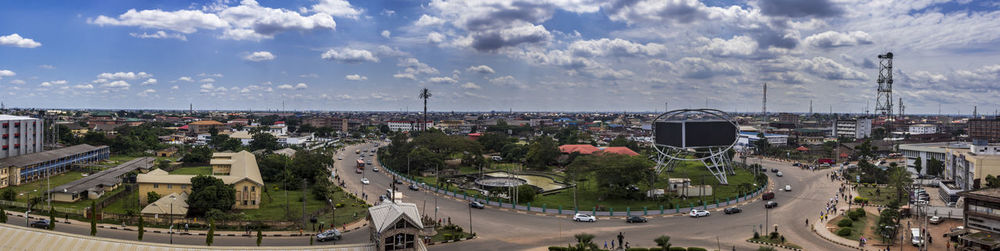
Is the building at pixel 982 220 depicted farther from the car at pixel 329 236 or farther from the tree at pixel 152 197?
the tree at pixel 152 197

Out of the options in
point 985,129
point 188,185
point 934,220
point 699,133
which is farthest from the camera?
point 985,129

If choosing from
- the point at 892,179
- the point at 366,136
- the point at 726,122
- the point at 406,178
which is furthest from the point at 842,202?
the point at 366,136

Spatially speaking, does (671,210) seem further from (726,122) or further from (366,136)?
(366,136)

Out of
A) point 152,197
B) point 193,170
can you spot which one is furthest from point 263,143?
point 152,197

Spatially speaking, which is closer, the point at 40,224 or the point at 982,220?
the point at 982,220

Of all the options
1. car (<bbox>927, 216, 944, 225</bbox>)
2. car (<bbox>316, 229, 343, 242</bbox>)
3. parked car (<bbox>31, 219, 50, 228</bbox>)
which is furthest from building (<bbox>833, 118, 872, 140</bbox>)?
parked car (<bbox>31, 219, 50, 228</bbox>)

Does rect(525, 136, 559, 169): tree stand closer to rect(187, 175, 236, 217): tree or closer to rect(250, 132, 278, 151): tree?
rect(187, 175, 236, 217): tree

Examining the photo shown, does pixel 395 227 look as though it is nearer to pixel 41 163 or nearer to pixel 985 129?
pixel 41 163

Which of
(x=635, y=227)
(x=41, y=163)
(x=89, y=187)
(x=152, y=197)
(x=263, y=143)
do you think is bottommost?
(x=635, y=227)
